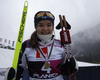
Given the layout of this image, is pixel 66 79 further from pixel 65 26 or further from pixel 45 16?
pixel 45 16

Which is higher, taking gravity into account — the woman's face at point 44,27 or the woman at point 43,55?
the woman's face at point 44,27

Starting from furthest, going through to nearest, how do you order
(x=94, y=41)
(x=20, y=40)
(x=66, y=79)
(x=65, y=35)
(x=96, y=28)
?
(x=96, y=28) → (x=94, y=41) → (x=66, y=79) → (x=20, y=40) → (x=65, y=35)

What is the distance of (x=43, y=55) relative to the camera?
1.22 meters

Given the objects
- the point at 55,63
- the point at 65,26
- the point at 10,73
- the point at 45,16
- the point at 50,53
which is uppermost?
the point at 45,16

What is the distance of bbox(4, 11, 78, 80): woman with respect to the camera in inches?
46.4

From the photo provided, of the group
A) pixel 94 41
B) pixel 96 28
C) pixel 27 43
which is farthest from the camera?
pixel 96 28

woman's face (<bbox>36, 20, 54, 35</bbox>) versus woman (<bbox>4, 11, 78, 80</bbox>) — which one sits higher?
woman's face (<bbox>36, 20, 54, 35</bbox>)

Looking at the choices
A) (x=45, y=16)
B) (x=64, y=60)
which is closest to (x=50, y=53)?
(x=64, y=60)

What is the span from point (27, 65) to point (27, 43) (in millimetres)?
328

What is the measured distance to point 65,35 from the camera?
4.66ft

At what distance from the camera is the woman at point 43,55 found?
1178 mm

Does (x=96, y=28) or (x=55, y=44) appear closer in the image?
(x=55, y=44)

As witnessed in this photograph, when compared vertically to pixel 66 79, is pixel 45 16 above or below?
above

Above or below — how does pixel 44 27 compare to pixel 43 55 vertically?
above
